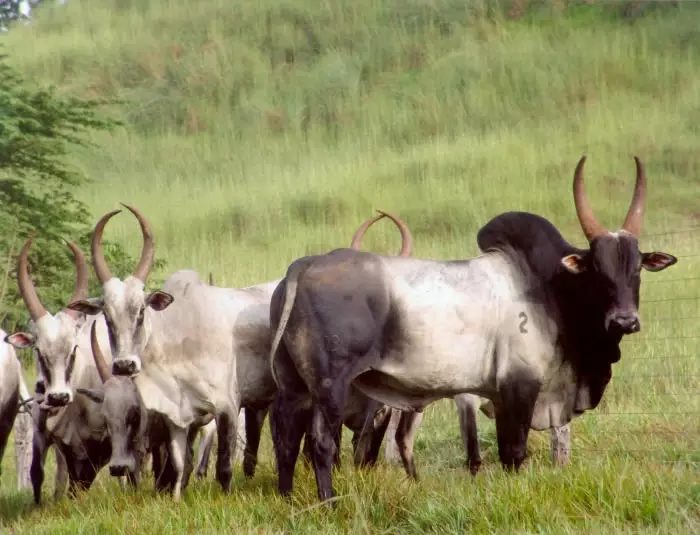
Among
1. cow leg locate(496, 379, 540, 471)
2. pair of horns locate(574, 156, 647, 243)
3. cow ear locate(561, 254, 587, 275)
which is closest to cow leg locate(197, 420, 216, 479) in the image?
cow leg locate(496, 379, 540, 471)

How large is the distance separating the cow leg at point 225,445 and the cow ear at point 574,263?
2375 mm

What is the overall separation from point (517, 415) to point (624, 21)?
20129mm

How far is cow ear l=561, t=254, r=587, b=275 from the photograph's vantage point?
275 inches

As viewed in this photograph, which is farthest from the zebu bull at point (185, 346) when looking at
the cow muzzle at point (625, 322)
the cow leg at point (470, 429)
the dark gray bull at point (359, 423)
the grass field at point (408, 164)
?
the cow muzzle at point (625, 322)

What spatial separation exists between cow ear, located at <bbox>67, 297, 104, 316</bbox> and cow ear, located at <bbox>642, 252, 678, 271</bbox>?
10.9ft

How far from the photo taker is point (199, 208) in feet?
69.3

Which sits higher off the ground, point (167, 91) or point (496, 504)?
point (167, 91)

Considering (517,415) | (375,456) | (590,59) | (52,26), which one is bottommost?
(375,456)

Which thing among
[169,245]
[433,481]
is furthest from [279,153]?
[433,481]

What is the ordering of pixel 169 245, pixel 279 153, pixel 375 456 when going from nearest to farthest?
pixel 375 456, pixel 169 245, pixel 279 153

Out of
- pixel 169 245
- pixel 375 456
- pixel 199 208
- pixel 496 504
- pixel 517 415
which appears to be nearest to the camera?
pixel 496 504

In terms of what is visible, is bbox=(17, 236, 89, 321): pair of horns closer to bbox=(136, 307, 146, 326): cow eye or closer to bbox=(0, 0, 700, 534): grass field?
bbox=(136, 307, 146, 326): cow eye

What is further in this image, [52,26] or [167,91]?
[52,26]

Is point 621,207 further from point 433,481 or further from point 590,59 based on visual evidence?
point 433,481
